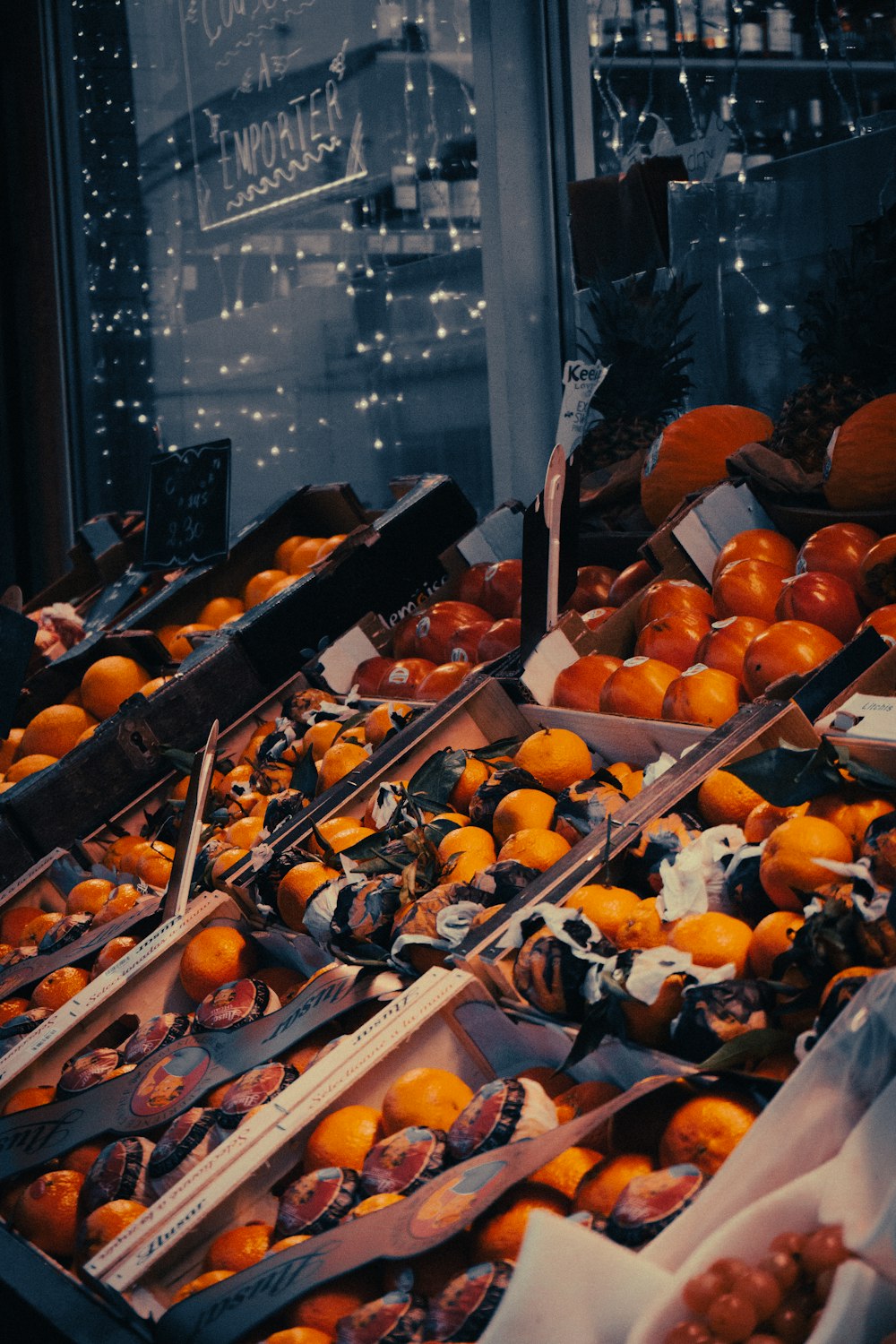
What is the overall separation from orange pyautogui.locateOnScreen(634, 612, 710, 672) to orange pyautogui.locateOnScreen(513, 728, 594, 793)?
30 cm

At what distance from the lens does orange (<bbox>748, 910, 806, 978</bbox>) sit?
1.23m

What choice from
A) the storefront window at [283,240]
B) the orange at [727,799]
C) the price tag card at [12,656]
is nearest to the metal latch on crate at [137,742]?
the price tag card at [12,656]

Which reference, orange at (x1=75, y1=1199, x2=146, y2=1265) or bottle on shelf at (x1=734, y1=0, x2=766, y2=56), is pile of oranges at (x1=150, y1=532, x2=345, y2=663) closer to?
bottle on shelf at (x1=734, y1=0, x2=766, y2=56)

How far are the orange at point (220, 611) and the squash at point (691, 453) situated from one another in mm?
1277

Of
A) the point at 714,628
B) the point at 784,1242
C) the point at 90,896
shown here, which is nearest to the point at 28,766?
the point at 90,896

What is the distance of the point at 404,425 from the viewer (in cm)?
512

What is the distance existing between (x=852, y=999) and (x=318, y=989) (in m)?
0.75

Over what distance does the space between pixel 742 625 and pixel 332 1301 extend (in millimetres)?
1252

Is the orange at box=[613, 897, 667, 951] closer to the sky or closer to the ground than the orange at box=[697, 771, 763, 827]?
closer to the ground

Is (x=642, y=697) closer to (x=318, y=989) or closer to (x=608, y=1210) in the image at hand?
(x=318, y=989)

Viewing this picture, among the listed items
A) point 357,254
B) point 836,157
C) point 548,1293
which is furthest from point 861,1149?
point 357,254

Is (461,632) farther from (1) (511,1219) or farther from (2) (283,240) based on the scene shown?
(2) (283,240)

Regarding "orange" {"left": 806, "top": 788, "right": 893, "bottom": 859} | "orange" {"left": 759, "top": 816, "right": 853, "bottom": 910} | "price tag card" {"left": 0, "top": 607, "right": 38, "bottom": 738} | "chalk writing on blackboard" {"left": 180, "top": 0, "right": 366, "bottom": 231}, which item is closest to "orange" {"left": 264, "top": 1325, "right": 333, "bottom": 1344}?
"orange" {"left": 759, "top": 816, "right": 853, "bottom": 910}

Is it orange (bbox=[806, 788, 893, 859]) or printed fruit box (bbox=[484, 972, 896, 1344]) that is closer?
printed fruit box (bbox=[484, 972, 896, 1344])
